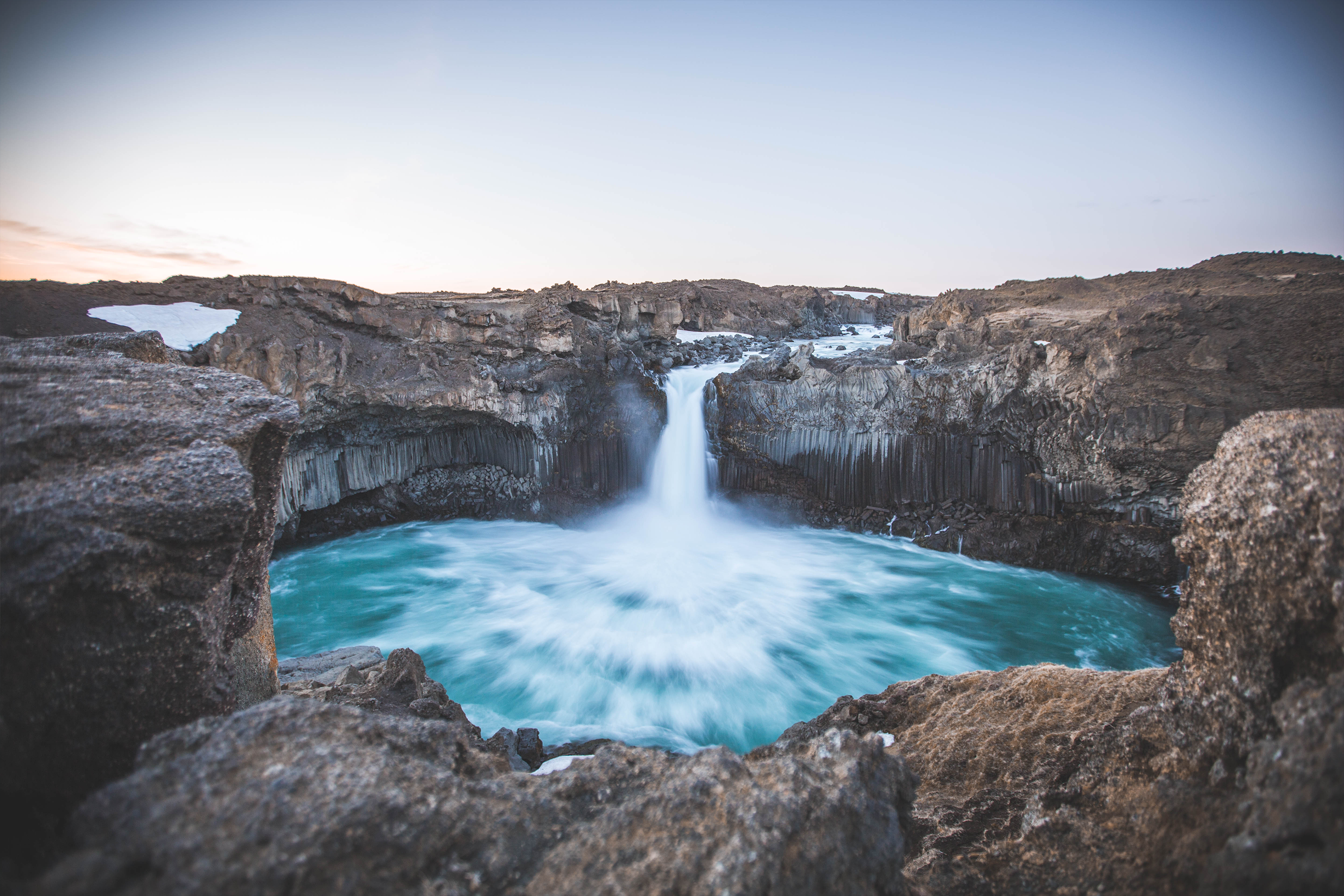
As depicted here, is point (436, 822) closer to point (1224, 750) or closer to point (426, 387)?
point (1224, 750)

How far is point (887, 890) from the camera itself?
1691 millimetres

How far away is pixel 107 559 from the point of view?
191 centimetres

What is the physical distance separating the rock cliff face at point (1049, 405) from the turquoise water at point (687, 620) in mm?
959

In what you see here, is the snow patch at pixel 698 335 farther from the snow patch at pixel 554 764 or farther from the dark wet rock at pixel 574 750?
the snow patch at pixel 554 764

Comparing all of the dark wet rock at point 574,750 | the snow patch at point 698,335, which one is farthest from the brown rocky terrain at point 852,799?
the snow patch at point 698,335

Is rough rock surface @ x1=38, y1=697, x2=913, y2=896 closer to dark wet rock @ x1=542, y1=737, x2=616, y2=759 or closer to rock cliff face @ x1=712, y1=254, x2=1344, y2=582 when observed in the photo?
dark wet rock @ x1=542, y1=737, x2=616, y2=759

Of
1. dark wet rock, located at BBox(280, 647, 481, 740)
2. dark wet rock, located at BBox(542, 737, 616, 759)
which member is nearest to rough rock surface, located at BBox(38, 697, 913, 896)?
dark wet rock, located at BBox(280, 647, 481, 740)

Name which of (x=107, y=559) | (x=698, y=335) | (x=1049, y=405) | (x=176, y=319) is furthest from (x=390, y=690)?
(x=698, y=335)

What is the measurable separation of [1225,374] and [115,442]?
12300 millimetres

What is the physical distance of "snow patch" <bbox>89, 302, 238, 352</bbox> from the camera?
32.8 feet

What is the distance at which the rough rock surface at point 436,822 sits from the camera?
1.33m

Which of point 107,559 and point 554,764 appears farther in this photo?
point 554,764

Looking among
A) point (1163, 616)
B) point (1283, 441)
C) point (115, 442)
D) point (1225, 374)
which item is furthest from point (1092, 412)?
point (115, 442)

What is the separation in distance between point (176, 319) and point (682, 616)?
10.7 meters
